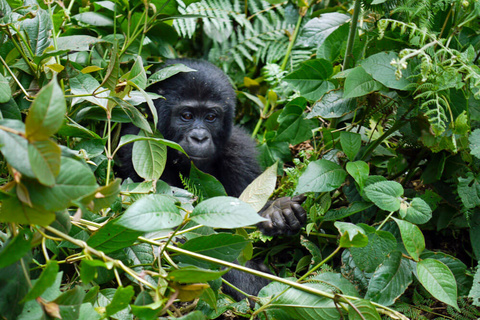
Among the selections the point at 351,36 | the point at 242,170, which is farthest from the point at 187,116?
the point at 351,36

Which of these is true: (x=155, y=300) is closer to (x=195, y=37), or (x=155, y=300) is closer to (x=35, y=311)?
(x=35, y=311)

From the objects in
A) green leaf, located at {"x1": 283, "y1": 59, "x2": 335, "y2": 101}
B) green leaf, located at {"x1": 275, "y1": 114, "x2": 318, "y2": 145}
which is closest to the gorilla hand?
green leaf, located at {"x1": 275, "y1": 114, "x2": 318, "y2": 145}

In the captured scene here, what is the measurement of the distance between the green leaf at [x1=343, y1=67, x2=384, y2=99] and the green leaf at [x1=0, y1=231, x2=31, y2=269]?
145cm

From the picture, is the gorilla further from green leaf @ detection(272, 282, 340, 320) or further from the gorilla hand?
green leaf @ detection(272, 282, 340, 320)

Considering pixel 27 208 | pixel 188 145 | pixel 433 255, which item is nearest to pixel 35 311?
pixel 27 208

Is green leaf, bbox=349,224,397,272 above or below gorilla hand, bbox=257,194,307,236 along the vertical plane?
above

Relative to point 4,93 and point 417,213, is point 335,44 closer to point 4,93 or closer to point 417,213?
point 417,213

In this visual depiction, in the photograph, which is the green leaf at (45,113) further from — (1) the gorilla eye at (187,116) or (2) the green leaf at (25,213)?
(1) the gorilla eye at (187,116)

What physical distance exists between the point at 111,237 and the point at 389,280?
1.07m

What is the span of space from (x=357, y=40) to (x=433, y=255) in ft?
3.64

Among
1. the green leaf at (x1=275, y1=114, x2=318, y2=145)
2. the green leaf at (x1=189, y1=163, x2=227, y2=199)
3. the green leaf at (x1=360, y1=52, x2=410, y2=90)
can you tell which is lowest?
the green leaf at (x1=189, y1=163, x2=227, y2=199)

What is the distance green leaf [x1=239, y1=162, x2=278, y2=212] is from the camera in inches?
79.0

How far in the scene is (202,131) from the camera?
122 inches

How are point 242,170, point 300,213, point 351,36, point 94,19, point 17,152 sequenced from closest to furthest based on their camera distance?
point 17,152, point 351,36, point 300,213, point 94,19, point 242,170
